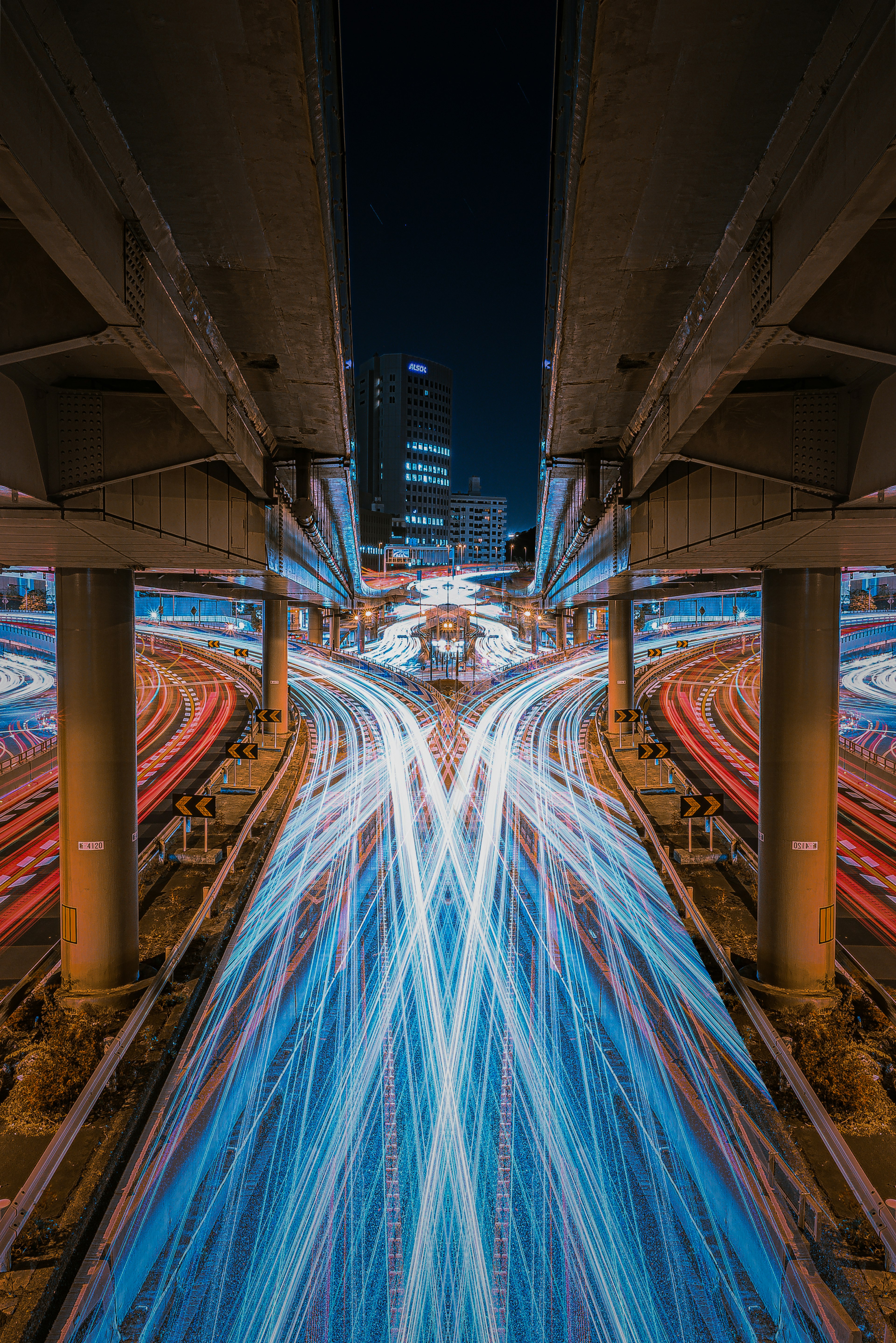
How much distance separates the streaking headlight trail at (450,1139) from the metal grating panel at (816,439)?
282 inches

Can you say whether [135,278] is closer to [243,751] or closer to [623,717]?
[243,751]

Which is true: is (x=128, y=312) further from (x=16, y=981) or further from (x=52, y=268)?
(x=16, y=981)

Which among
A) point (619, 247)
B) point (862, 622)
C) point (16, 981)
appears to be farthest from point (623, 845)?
point (862, 622)

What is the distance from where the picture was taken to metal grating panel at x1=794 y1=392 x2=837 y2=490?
→ 7777 mm

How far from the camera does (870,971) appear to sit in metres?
11.5

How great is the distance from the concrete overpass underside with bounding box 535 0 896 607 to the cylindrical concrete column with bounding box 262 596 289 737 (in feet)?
70.5

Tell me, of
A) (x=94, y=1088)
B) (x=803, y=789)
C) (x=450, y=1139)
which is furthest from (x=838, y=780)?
(x=94, y=1088)

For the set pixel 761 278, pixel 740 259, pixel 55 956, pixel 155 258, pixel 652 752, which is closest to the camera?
pixel 761 278

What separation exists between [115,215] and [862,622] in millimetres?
64359

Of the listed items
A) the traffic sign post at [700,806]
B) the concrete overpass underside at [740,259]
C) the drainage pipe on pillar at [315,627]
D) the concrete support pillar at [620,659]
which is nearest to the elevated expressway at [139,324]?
the concrete overpass underside at [740,259]

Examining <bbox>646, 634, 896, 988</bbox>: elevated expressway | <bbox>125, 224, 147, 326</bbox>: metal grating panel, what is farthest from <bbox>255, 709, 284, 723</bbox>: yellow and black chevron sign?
<bbox>125, 224, 147, 326</bbox>: metal grating panel

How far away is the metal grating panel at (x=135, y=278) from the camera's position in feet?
17.0

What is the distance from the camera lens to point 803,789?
1109cm

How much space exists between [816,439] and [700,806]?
27.1ft
